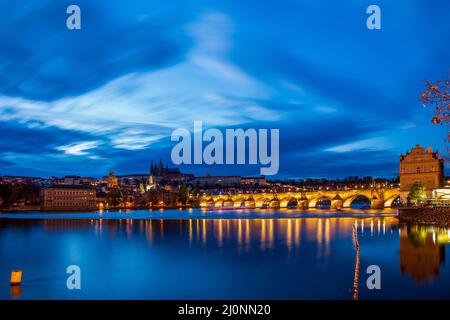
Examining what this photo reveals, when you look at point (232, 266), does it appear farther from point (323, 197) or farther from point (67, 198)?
point (67, 198)

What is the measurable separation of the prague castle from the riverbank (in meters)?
33.4

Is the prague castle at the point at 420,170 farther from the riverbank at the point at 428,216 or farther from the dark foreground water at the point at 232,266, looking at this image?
the dark foreground water at the point at 232,266

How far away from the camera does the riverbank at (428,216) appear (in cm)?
4512

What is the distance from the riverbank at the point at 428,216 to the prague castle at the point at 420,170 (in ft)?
110

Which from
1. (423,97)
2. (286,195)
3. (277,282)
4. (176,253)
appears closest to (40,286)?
(277,282)

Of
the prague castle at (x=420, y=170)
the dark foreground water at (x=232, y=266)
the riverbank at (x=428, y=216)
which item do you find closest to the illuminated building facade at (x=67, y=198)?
the prague castle at (x=420, y=170)

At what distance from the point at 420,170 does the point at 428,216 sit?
41482 mm

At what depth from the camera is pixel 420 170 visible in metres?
87.8

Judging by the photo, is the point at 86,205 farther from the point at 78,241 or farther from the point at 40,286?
A: the point at 40,286

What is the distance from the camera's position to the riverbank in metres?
45.1

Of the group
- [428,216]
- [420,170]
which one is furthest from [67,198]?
[428,216]

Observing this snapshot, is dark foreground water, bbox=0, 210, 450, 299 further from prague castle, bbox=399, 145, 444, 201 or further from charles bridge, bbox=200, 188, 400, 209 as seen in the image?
charles bridge, bbox=200, 188, 400, 209

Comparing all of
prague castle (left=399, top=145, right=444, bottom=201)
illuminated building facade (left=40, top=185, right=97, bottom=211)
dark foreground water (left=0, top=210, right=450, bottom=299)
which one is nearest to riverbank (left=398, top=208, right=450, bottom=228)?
dark foreground water (left=0, top=210, right=450, bottom=299)
